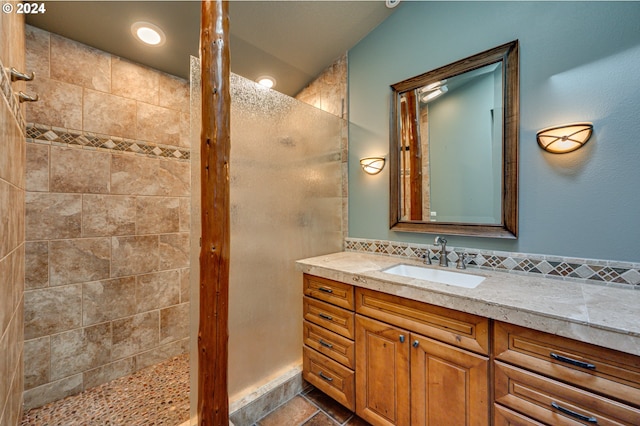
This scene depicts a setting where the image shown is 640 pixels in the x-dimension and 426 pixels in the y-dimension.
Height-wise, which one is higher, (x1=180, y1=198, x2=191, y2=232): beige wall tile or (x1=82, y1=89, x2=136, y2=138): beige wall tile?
(x1=82, y1=89, x2=136, y2=138): beige wall tile

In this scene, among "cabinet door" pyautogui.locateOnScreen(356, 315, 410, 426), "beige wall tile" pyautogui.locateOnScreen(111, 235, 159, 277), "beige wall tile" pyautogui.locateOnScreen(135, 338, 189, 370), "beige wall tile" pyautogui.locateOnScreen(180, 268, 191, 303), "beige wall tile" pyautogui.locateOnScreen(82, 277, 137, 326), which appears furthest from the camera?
"beige wall tile" pyautogui.locateOnScreen(180, 268, 191, 303)

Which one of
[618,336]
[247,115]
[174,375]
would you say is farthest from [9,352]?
[618,336]

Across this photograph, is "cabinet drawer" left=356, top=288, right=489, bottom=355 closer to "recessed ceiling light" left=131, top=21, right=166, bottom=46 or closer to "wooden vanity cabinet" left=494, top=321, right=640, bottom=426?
"wooden vanity cabinet" left=494, top=321, right=640, bottom=426

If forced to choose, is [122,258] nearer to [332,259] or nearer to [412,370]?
[332,259]

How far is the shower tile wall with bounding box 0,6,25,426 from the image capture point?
0.96m

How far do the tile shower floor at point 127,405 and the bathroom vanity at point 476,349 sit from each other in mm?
1013

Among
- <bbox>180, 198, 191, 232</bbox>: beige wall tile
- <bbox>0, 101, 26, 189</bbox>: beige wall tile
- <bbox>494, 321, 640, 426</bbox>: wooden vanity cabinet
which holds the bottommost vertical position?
<bbox>494, 321, 640, 426</bbox>: wooden vanity cabinet

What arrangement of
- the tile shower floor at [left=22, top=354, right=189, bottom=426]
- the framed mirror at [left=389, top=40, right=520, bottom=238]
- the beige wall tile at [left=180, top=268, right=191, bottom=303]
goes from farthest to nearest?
the beige wall tile at [left=180, top=268, right=191, bottom=303] → the tile shower floor at [left=22, top=354, right=189, bottom=426] → the framed mirror at [left=389, top=40, right=520, bottom=238]

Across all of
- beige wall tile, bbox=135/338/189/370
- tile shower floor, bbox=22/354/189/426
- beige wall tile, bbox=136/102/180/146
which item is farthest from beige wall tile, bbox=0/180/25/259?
beige wall tile, bbox=135/338/189/370

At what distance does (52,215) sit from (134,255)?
0.56 meters

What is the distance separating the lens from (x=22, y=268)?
148 cm

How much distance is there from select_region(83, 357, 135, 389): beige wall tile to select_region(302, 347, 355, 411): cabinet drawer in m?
1.43

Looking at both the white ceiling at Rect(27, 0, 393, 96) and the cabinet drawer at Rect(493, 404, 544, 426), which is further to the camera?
the white ceiling at Rect(27, 0, 393, 96)

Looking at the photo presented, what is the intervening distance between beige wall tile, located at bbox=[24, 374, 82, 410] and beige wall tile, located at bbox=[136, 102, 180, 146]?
184 cm
